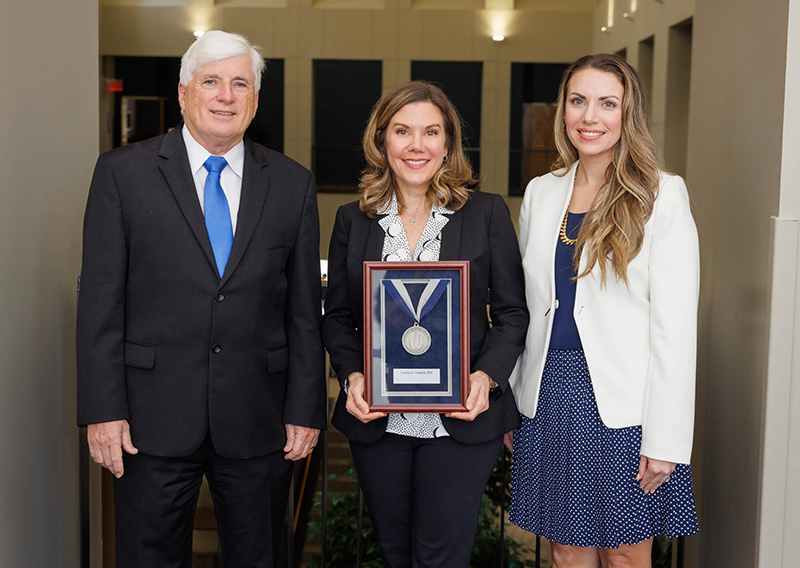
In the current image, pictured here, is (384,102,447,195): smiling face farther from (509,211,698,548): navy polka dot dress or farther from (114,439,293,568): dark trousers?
(114,439,293,568): dark trousers

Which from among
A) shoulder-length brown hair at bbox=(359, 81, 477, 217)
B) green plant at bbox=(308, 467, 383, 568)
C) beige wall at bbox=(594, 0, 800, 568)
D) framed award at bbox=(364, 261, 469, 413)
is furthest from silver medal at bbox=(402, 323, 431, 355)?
green plant at bbox=(308, 467, 383, 568)

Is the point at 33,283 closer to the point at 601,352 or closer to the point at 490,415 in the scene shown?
the point at 490,415

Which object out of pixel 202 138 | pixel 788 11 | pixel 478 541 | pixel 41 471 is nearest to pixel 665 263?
pixel 788 11

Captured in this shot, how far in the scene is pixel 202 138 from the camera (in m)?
2.35

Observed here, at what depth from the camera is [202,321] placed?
2.30 m

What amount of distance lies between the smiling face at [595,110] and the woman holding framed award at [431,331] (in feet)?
0.97

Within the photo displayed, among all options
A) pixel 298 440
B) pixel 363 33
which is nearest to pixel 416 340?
pixel 298 440

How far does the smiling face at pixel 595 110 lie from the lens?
2299mm

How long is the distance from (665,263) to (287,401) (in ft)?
3.57

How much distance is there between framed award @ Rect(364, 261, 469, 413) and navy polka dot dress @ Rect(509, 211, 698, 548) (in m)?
0.35

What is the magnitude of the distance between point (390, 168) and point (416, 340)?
1.72ft

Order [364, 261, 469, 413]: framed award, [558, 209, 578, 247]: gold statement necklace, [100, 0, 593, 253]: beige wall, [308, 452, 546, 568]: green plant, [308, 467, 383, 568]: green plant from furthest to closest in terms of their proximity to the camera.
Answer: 1. [100, 0, 593, 253]: beige wall
2. [308, 467, 383, 568]: green plant
3. [308, 452, 546, 568]: green plant
4. [558, 209, 578, 247]: gold statement necklace
5. [364, 261, 469, 413]: framed award

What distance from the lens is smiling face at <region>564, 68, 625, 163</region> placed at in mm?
2299

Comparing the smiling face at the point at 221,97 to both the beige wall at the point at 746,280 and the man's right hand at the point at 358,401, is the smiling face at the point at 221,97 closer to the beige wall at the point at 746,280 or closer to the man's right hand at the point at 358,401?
the man's right hand at the point at 358,401
